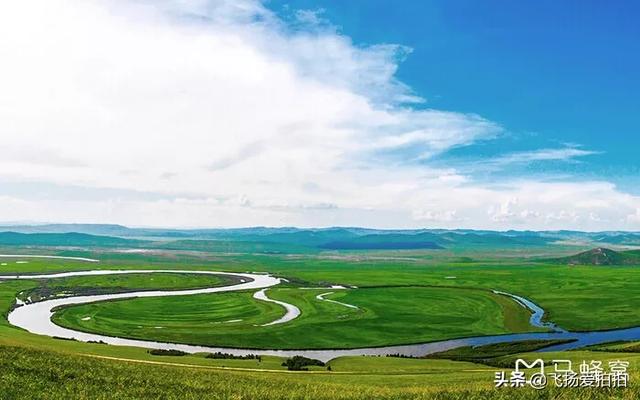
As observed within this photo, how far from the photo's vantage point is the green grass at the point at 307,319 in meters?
83.7

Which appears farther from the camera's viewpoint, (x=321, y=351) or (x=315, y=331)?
(x=315, y=331)

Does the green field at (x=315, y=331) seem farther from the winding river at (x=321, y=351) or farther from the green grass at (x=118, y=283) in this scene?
the winding river at (x=321, y=351)

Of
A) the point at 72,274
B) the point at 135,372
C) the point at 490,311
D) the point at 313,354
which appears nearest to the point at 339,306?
the point at 490,311

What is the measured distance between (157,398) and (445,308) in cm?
9977

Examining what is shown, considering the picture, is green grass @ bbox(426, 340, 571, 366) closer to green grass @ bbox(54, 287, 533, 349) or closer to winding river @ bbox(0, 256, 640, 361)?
winding river @ bbox(0, 256, 640, 361)

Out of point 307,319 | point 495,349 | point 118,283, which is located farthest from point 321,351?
point 118,283

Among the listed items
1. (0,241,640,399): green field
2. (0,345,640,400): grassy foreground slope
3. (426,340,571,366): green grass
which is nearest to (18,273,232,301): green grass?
(0,241,640,399): green field

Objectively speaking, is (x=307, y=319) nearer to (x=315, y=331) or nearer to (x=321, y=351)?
(x=315, y=331)

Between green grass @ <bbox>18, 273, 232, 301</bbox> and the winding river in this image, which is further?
green grass @ <bbox>18, 273, 232, 301</bbox>

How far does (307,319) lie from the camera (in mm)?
98438

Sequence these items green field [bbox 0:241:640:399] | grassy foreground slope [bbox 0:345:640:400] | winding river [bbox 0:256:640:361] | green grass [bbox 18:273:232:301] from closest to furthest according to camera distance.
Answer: grassy foreground slope [bbox 0:345:640:400], green field [bbox 0:241:640:399], winding river [bbox 0:256:640:361], green grass [bbox 18:273:232:301]

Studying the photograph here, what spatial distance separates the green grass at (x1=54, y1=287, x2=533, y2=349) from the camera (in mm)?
83688

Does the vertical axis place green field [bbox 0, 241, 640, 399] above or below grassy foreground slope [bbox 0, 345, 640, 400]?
below

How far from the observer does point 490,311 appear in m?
108
